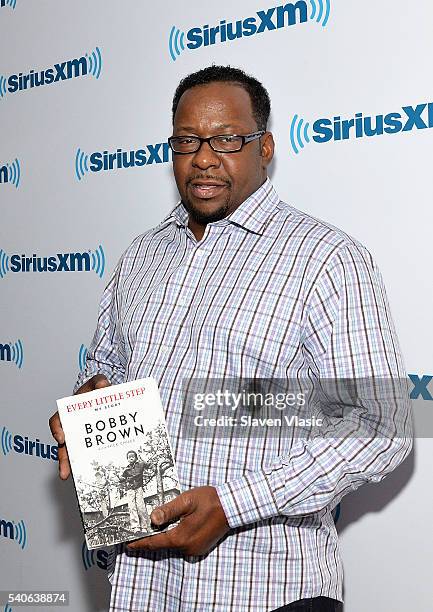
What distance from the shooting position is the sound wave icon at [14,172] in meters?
2.68

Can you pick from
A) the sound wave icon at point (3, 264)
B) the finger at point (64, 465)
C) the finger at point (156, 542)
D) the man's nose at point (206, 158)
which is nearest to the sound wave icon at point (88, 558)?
the sound wave icon at point (3, 264)

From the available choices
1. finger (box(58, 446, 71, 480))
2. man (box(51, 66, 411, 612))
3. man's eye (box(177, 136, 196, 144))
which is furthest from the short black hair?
finger (box(58, 446, 71, 480))

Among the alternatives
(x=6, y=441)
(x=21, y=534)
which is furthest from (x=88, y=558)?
(x=6, y=441)

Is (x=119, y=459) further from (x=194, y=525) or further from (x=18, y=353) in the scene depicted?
(x=18, y=353)

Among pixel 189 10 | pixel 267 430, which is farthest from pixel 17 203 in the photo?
pixel 267 430

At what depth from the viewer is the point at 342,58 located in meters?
1.79

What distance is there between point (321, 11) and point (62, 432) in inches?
44.3

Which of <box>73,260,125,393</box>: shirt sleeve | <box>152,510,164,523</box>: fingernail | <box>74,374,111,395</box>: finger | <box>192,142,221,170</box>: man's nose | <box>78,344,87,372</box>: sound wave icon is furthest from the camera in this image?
<box>78,344,87,372</box>: sound wave icon

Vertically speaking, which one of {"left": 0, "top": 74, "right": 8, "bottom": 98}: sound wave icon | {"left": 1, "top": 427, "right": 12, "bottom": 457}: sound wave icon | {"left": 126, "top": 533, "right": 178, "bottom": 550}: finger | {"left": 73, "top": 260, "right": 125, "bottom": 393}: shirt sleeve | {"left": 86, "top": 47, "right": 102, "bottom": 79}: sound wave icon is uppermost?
{"left": 0, "top": 74, "right": 8, "bottom": 98}: sound wave icon

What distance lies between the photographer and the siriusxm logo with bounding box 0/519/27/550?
2.72 meters

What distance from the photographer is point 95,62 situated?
239 cm

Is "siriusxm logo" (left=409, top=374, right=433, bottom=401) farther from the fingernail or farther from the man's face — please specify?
the fingernail

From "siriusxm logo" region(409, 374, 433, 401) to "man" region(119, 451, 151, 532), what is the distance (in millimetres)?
695

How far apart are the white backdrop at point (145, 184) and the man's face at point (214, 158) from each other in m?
0.34
